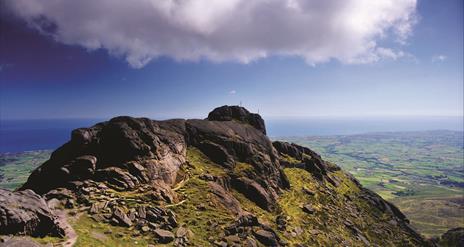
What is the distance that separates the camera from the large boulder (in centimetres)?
2950

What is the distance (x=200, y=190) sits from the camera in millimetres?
56125

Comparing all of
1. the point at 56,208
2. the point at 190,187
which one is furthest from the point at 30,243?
the point at 190,187

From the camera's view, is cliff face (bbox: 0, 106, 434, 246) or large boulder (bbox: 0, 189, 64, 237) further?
cliff face (bbox: 0, 106, 434, 246)

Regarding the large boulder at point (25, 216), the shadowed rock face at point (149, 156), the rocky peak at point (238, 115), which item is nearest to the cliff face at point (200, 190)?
the shadowed rock face at point (149, 156)

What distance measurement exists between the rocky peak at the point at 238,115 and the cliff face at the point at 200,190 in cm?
1184

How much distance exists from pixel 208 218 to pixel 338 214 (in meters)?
44.6

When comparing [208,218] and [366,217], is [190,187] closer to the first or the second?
[208,218]

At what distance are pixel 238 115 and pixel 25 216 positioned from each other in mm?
76795

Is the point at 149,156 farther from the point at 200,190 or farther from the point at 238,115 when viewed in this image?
the point at 238,115

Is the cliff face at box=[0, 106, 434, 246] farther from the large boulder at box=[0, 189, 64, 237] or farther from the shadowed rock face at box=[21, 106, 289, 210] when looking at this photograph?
the large boulder at box=[0, 189, 64, 237]

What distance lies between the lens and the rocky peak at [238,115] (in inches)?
4006

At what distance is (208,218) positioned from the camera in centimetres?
4856

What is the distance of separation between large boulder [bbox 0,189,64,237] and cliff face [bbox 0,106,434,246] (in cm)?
684

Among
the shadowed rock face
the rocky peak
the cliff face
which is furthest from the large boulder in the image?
the rocky peak
